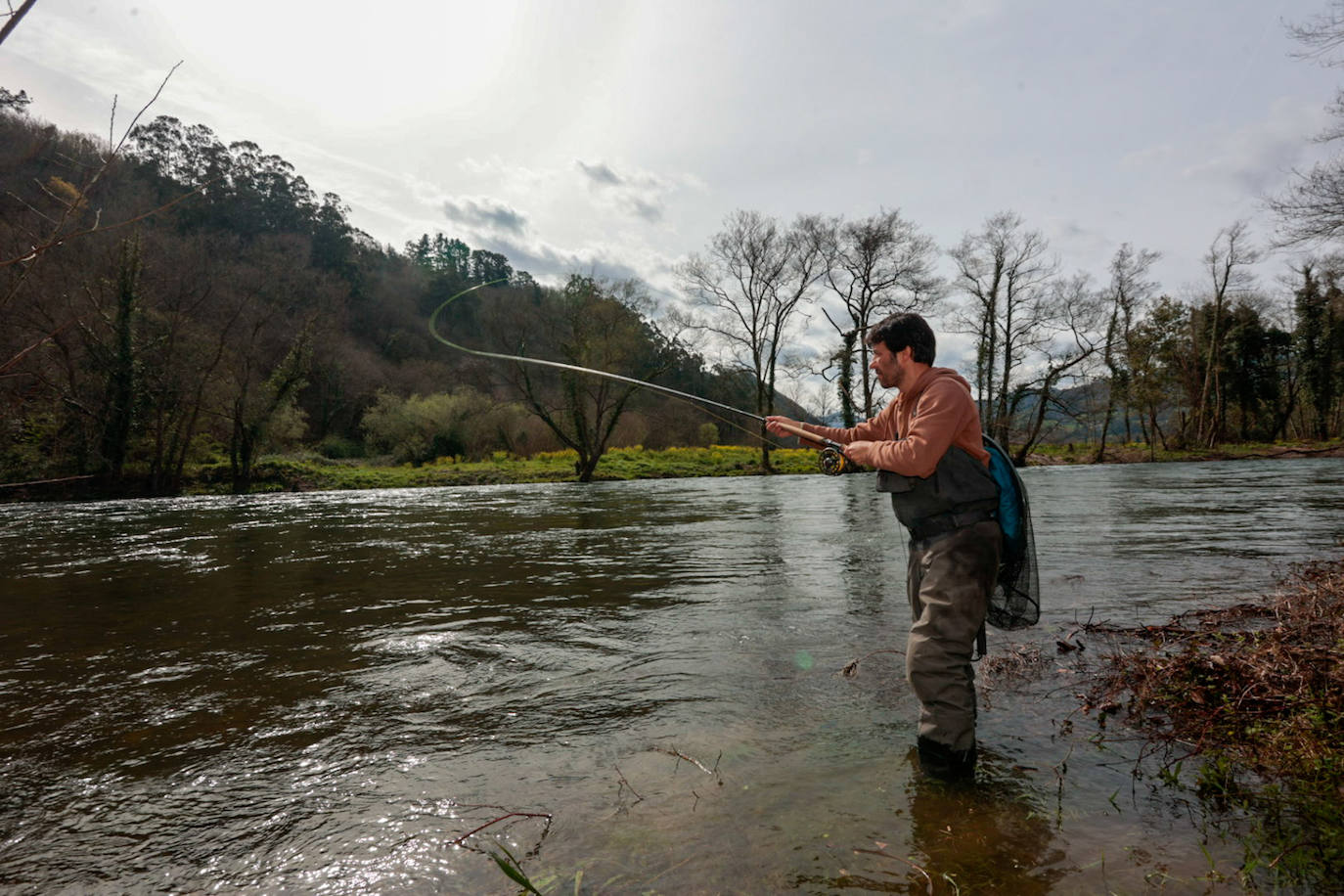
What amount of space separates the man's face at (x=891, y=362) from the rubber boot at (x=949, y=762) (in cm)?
168

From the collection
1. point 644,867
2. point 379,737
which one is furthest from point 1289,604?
point 379,737

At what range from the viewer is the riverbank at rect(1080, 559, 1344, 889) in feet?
8.32

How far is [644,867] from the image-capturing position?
8.41 ft

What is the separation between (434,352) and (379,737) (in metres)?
79.4

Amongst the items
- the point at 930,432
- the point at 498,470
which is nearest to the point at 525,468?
the point at 498,470

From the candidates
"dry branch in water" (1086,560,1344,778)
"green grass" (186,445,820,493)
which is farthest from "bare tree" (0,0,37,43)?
"green grass" (186,445,820,493)

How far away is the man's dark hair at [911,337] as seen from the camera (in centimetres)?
342

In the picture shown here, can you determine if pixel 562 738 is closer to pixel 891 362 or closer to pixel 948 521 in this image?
pixel 948 521

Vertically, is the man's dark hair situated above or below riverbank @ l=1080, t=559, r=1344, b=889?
above

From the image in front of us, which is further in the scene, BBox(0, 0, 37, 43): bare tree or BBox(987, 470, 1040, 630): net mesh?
BBox(987, 470, 1040, 630): net mesh

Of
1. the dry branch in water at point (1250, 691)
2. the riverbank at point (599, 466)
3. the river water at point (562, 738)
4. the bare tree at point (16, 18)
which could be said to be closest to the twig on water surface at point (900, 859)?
the river water at point (562, 738)

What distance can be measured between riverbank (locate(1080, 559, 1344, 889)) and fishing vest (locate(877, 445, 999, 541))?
137 cm

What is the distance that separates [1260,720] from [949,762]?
1559mm

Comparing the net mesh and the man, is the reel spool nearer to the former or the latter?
the man
